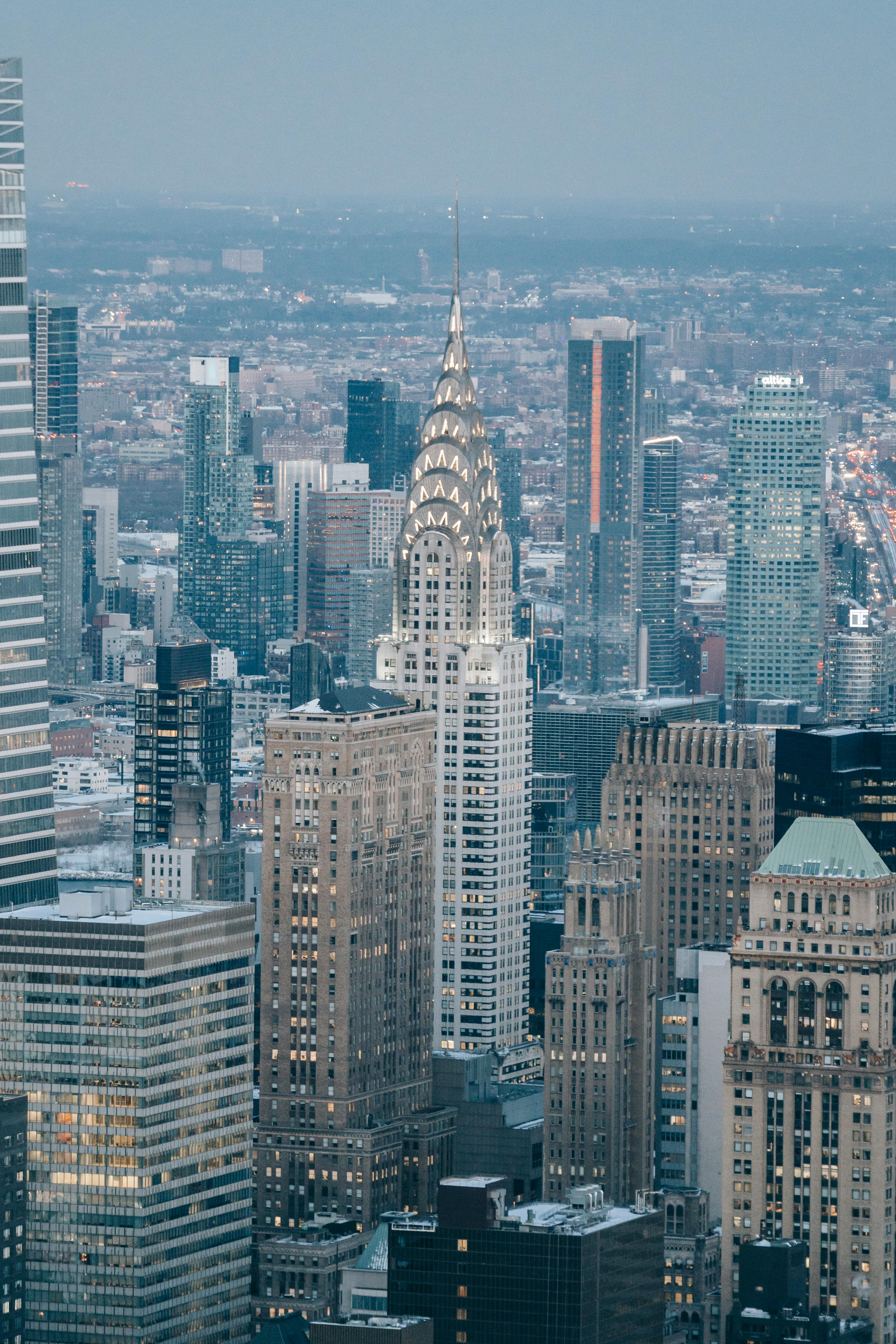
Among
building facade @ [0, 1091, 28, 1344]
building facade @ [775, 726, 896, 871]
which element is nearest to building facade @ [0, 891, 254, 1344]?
building facade @ [0, 1091, 28, 1344]

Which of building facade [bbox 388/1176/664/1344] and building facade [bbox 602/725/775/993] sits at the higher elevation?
building facade [bbox 602/725/775/993]

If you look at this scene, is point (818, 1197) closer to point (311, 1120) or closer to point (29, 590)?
point (311, 1120)

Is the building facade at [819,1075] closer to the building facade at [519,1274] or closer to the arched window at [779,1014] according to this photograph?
the arched window at [779,1014]

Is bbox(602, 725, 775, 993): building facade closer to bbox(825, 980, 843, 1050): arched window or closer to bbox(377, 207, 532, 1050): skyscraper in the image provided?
bbox(377, 207, 532, 1050): skyscraper

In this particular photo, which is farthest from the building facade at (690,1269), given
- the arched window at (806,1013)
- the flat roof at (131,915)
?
the flat roof at (131,915)

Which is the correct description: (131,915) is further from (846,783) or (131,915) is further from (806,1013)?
(846,783)
